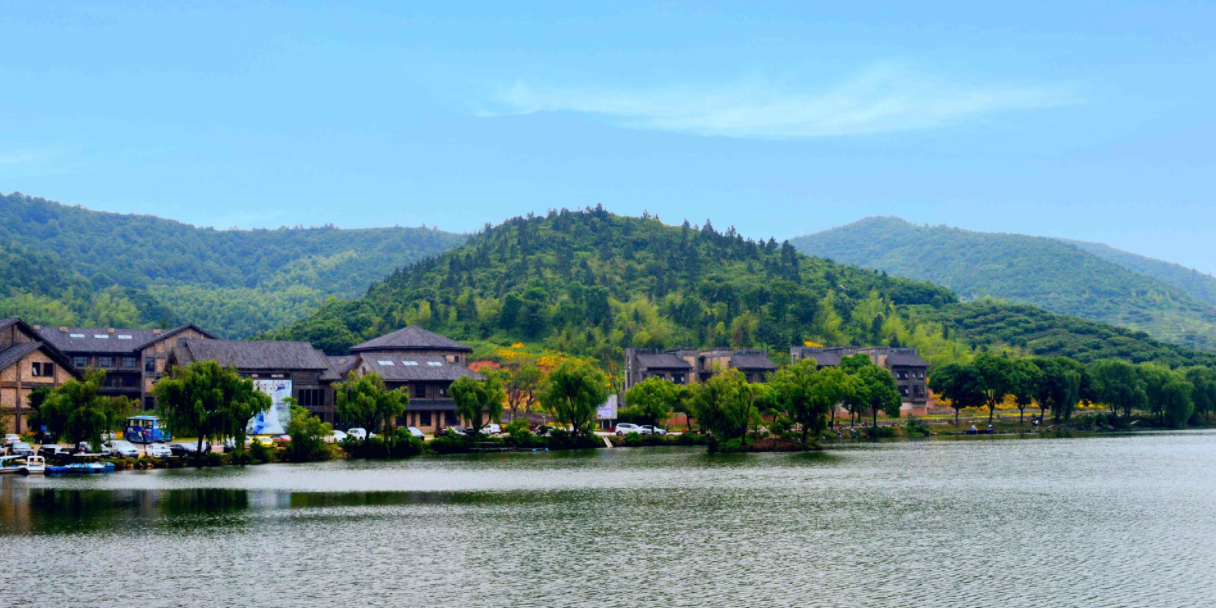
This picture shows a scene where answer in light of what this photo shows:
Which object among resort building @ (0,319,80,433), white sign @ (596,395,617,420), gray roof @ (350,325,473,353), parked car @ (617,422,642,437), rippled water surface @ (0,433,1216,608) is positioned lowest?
rippled water surface @ (0,433,1216,608)

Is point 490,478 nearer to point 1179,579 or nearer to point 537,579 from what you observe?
point 537,579

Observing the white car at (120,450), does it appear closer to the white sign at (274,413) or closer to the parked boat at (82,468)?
the parked boat at (82,468)

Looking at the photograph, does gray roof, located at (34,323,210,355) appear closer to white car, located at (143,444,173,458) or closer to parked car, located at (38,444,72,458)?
white car, located at (143,444,173,458)

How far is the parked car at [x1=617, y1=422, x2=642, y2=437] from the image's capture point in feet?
366

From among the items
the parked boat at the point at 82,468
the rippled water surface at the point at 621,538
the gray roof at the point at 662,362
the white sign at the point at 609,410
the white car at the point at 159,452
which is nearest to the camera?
the rippled water surface at the point at 621,538

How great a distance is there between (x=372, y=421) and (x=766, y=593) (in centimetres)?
6420

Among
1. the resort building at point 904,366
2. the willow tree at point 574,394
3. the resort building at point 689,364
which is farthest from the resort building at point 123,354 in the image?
the resort building at point 904,366

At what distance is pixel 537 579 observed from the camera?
114 feet

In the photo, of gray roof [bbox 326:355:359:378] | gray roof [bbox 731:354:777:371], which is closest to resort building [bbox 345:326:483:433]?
gray roof [bbox 326:355:359:378]

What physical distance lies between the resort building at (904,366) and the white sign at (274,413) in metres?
86.0

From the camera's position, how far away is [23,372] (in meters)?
89.9

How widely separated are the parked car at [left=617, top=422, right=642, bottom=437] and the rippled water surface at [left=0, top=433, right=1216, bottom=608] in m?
37.7

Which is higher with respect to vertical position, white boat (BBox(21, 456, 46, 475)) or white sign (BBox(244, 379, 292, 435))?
white sign (BBox(244, 379, 292, 435))

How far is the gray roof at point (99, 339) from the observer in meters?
124
